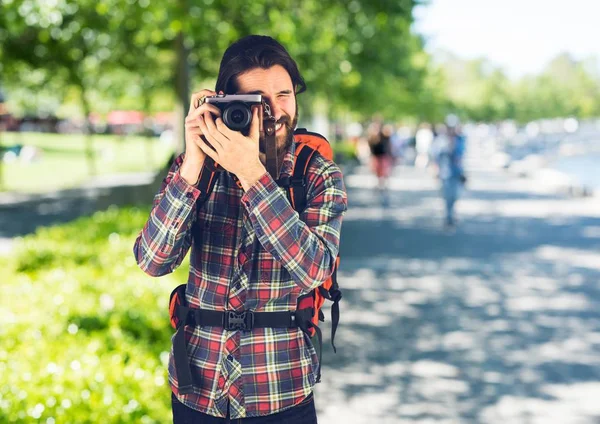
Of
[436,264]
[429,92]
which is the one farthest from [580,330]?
[429,92]

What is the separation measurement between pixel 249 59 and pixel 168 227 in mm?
483

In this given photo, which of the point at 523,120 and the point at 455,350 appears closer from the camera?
the point at 455,350

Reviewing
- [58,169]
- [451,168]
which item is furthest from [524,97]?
[451,168]

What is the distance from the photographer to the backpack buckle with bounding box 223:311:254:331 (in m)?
2.22

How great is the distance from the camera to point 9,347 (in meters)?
5.45

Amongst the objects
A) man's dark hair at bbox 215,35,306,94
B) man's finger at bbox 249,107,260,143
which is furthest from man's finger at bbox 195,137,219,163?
man's dark hair at bbox 215,35,306,94

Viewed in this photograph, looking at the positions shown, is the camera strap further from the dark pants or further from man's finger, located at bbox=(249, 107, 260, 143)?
the dark pants

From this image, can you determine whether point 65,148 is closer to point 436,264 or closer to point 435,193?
point 435,193

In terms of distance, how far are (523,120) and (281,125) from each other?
104711 mm

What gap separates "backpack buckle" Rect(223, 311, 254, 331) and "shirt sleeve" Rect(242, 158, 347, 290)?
175 mm

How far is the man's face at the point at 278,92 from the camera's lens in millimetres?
2170

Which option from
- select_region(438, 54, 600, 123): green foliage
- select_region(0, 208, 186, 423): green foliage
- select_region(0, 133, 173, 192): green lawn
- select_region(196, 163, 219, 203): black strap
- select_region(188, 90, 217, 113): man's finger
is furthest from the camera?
select_region(438, 54, 600, 123): green foliage

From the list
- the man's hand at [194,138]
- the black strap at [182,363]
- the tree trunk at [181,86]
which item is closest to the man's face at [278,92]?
the man's hand at [194,138]

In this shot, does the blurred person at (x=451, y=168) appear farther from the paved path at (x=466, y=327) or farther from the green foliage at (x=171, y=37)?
the green foliage at (x=171, y=37)
